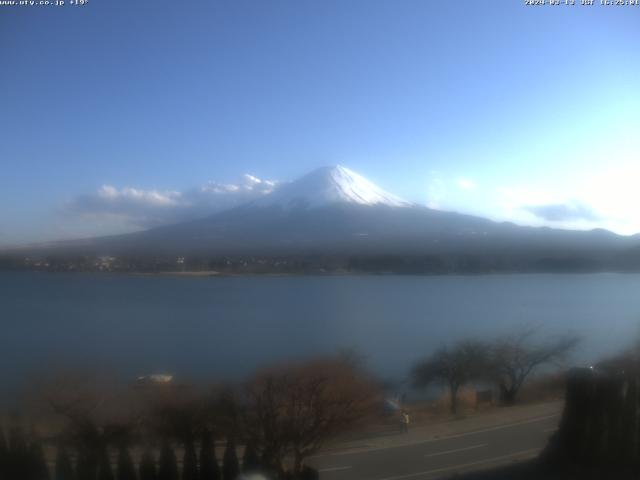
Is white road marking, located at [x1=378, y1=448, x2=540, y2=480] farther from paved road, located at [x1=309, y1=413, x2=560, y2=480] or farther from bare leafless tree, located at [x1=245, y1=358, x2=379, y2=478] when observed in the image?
bare leafless tree, located at [x1=245, y1=358, x2=379, y2=478]

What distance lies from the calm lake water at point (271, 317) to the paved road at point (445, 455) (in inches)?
13.1

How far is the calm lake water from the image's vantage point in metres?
2.12

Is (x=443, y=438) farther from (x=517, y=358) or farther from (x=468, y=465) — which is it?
(x=517, y=358)

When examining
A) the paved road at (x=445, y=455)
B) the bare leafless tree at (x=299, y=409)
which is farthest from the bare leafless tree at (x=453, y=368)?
the bare leafless tree at (x=299, y=409)

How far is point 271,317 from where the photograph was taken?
246cm

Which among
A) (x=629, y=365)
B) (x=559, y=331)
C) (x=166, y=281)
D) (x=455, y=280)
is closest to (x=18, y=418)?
(x=166, y=281)

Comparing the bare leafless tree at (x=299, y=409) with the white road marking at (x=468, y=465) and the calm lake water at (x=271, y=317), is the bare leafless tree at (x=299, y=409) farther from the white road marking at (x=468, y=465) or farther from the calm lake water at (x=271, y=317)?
the white road marking at (x=468, y=465)

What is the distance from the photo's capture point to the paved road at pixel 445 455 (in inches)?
81.5

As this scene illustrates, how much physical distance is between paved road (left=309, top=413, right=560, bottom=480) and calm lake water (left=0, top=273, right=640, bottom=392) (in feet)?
1.09

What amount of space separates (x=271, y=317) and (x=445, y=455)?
987mm

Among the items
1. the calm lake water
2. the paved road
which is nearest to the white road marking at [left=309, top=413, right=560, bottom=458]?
the paved road

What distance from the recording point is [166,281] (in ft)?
8.48

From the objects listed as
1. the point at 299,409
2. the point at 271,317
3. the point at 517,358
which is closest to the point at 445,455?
the point at 517,358

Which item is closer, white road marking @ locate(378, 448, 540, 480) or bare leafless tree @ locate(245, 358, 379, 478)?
bare leafless tree @ locate(245, 358, 379, 478)
